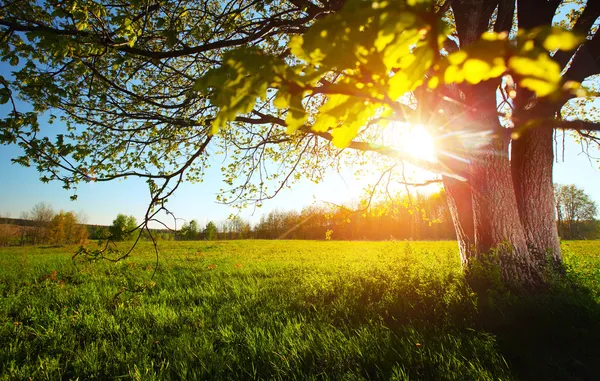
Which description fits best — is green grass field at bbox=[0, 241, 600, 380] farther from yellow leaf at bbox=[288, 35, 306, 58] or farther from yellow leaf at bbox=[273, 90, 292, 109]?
yellow leaf at bbox=[288, 35, 306, 58]

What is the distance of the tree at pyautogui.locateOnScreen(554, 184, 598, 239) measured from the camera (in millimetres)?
57281

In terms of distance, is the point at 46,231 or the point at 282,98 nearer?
the point at 282,98

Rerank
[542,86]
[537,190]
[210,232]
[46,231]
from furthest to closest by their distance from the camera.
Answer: [210,232] < [46,231] < [537,190] < [542,86]

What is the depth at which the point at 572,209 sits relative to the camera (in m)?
60.0

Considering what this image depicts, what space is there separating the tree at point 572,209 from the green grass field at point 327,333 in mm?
72275

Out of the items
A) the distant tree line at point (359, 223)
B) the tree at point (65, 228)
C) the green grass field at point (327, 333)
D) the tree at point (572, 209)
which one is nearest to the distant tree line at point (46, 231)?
the tree at point (65, 228)

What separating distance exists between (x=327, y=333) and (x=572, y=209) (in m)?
82.8

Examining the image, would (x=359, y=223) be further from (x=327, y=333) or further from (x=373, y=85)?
(x=373, y=85)

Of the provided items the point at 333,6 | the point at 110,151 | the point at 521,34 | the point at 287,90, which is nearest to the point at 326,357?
the point at 287,90

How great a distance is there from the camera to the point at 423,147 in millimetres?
4625

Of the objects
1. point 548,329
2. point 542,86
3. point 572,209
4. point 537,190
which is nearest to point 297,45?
point 542,86

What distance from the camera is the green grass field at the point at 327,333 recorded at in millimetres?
2990

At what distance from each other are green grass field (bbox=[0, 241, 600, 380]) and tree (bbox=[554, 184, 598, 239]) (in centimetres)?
7228

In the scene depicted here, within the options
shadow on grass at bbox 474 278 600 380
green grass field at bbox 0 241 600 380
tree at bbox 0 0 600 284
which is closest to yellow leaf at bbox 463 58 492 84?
tree at bbox 0 0 600 284
